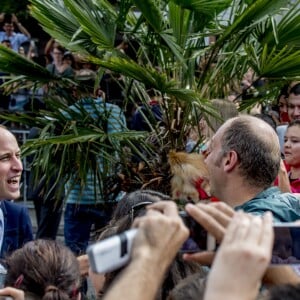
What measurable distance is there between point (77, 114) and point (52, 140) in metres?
0.46

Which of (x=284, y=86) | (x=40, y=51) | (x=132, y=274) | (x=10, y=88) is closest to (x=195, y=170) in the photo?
(x=284, y=86)

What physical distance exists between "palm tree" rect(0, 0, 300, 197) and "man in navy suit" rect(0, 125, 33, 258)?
2.20 feet

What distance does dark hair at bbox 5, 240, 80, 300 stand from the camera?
2.86m

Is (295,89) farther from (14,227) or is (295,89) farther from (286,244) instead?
(286,244)

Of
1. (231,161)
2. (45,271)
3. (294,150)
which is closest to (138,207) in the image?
(231,161)

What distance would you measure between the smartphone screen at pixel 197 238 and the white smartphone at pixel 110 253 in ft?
1.17

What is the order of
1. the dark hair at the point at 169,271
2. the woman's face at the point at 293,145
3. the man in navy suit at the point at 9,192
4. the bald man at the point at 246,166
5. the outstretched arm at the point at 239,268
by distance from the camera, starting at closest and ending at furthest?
the outstretched arm at the point at 239,268 < the dark hair at the point at 169,271 < the bald man at the point at 246,166 < the man in navy suit at the point at 9,192 < the woman's face at the point at 293,145

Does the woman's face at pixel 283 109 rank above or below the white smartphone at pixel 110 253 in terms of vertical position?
below

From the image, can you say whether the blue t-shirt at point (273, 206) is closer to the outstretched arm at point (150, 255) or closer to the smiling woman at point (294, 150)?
the outstretched arm at point (150, 255)

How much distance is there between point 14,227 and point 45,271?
1906 mm

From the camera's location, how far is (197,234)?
237 centimetres

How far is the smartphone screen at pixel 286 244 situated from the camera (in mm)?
2273

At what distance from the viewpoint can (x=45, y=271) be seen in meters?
2.89

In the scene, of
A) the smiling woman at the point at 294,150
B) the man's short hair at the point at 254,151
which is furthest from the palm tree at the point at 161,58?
the man's short hair at the point at 254,151
